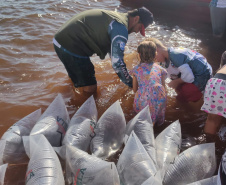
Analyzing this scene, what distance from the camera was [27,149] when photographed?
247cm

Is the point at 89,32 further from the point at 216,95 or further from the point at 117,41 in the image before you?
the point at 216,95

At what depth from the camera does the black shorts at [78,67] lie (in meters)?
3.62

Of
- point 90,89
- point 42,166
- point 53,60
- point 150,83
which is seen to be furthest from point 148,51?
point 53,60

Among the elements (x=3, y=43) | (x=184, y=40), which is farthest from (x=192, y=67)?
(x=3, y=43)

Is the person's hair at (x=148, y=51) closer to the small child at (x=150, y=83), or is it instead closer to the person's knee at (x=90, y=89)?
the small child at (x=150, y=83)

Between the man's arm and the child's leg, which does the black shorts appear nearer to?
the man's arm

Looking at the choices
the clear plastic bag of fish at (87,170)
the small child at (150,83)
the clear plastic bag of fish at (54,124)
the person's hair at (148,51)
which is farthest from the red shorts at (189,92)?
the clear plastic bag of fish at (87,170)

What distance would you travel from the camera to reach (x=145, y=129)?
9.05ft

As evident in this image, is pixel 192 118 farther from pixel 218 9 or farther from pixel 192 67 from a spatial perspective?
pixel 218 9

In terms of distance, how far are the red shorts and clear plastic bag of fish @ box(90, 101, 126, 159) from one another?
3.90ft

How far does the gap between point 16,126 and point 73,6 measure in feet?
23.4

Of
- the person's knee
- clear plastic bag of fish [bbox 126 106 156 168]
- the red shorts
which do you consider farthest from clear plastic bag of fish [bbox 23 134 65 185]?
the red shorts

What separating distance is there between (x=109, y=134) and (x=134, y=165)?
2.02 ft

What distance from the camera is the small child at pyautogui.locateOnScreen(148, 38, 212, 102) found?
10.8ft
